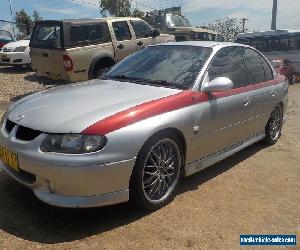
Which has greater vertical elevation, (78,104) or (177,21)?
(177,21)

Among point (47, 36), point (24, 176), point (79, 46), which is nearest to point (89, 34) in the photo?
point (79, 46)

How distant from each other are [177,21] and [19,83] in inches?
351

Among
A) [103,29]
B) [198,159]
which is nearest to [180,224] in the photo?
[198,159]

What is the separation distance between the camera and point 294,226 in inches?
148

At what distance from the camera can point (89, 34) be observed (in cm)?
1032

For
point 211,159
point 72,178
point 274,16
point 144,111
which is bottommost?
point 211,159

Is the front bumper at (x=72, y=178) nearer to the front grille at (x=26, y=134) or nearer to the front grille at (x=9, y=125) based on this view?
the front grille at (x=26, y=134)

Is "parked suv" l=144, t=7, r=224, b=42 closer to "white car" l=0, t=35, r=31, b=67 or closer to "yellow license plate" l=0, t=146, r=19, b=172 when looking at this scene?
"white car" l=0, t=35, r=31, b=67

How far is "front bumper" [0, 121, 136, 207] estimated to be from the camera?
3258mm

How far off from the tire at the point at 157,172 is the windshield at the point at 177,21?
1475cm

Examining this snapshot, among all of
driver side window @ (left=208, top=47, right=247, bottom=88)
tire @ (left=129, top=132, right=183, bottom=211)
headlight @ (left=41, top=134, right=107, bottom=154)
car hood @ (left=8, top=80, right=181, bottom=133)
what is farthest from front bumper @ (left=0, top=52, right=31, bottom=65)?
headlight @ (left=41, top=134, right=107, bottom=154)

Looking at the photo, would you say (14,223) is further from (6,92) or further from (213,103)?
(6,92)

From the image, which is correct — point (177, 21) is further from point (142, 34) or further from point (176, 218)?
point (176, 218)

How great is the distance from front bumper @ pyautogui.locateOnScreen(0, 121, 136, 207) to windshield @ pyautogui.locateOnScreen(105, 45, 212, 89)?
1284 millimetres
